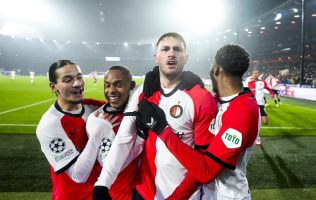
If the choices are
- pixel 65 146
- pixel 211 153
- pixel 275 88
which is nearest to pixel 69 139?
pixel 65 146

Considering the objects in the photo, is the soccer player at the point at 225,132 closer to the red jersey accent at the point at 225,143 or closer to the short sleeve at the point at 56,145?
the red jersey accent at the point at 225,143

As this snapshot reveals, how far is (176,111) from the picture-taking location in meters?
2.30

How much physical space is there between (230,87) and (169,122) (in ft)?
1.86

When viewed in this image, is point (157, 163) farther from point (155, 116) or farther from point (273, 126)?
point (273, 126)

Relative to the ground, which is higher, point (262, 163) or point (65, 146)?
point (65, 146)

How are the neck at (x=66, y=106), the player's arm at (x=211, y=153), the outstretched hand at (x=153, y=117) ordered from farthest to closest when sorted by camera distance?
the neck at (x=66, y=106) → the outstretched hand at (x=153, y=117) → the player's arm at (x=211, y=153)

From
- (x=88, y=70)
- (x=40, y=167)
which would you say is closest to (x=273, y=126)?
(x=40, y=167)

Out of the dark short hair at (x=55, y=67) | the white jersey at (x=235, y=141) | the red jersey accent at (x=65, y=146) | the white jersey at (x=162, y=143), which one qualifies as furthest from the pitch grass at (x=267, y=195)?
the white jersey at (x=162, y=143)

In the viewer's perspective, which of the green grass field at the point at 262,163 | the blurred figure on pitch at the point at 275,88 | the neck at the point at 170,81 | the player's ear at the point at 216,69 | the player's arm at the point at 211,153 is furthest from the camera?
the blurred figure on pitch at the point at 275,88

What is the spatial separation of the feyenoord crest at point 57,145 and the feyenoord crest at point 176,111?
3.76 ft

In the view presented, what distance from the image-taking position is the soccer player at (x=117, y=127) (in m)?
2.72

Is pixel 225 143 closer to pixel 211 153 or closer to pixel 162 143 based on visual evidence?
pixel 211 153

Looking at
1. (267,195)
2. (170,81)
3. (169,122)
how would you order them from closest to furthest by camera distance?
(169,122), (170,81), (267,195)

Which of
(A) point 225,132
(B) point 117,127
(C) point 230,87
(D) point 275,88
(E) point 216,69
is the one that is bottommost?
(D) point 275,88
